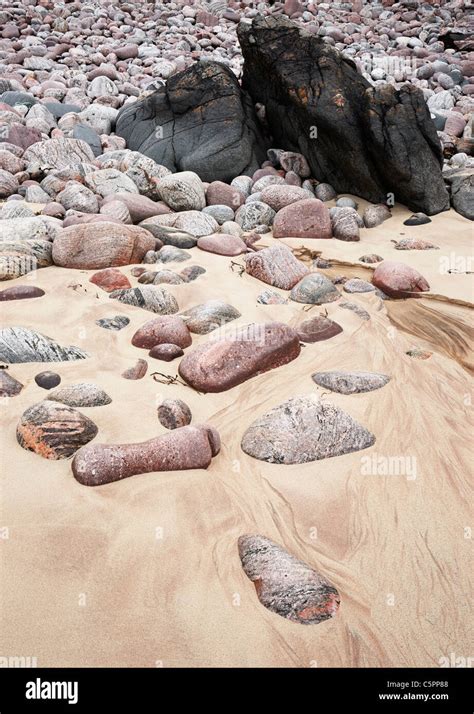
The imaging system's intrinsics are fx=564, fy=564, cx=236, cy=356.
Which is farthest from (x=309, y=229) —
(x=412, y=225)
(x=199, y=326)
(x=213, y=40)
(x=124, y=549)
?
(x=213, y=40)

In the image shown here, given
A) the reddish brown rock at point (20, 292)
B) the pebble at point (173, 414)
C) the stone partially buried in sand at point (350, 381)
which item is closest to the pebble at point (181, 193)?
the reddish brown rock at point (20, 292)

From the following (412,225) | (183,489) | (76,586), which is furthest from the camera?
(412,225)

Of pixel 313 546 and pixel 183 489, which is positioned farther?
pixel 183 489

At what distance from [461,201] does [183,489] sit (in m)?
5.84

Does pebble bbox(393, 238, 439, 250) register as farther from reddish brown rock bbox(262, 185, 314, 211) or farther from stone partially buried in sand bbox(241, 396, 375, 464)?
stone partially buried in sand bbox(241, 396, 375, 464)

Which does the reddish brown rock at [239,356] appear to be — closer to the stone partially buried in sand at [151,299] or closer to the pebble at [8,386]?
the stone partially buried in sand at [151,299]

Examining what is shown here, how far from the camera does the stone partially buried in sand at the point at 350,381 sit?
3.10 m

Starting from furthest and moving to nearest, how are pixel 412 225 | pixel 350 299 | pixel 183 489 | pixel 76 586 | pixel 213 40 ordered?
pixel 213 40, pixel 412 225, pixel 350 299, pixel 183 489, pixel 76 586

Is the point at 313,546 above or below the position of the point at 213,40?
below

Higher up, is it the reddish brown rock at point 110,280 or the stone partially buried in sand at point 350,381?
the stone partially buried in sand at point 350,381

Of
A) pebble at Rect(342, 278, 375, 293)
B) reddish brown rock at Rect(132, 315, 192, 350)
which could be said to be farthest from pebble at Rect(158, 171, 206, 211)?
reddish brown rock at Rect(132, 315, 192, 350)

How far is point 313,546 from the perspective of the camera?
2121 millimetres

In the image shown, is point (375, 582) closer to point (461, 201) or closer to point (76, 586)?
point (76, 586)

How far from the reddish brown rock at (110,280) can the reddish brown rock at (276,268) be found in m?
1.05
